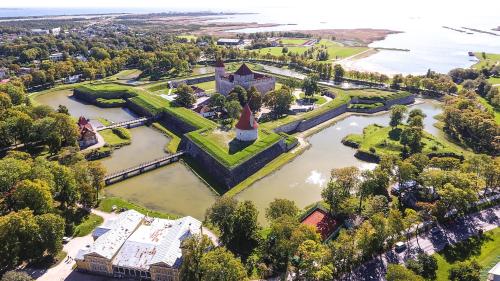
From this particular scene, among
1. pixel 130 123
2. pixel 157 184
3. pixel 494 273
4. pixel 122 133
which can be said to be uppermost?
pixel 494 273

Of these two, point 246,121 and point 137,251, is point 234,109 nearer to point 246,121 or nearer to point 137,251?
point 246,121

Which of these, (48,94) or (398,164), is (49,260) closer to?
(398,164)

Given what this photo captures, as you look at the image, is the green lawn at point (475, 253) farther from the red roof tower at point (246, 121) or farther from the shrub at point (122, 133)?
the shrub at point (122, 133)

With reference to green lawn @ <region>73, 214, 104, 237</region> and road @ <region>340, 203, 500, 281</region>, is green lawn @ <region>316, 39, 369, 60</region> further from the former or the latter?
green lawn @ <region>73, 214, 104, 237</region>

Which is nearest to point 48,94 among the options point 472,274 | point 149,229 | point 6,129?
point 6,129

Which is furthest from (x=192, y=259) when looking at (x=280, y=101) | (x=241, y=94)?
(x=241, y=94)

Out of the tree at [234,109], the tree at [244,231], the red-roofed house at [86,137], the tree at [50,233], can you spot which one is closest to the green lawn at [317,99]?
the tree at [234,109]

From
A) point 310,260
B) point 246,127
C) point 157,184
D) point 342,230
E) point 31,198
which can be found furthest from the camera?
point 246,127
